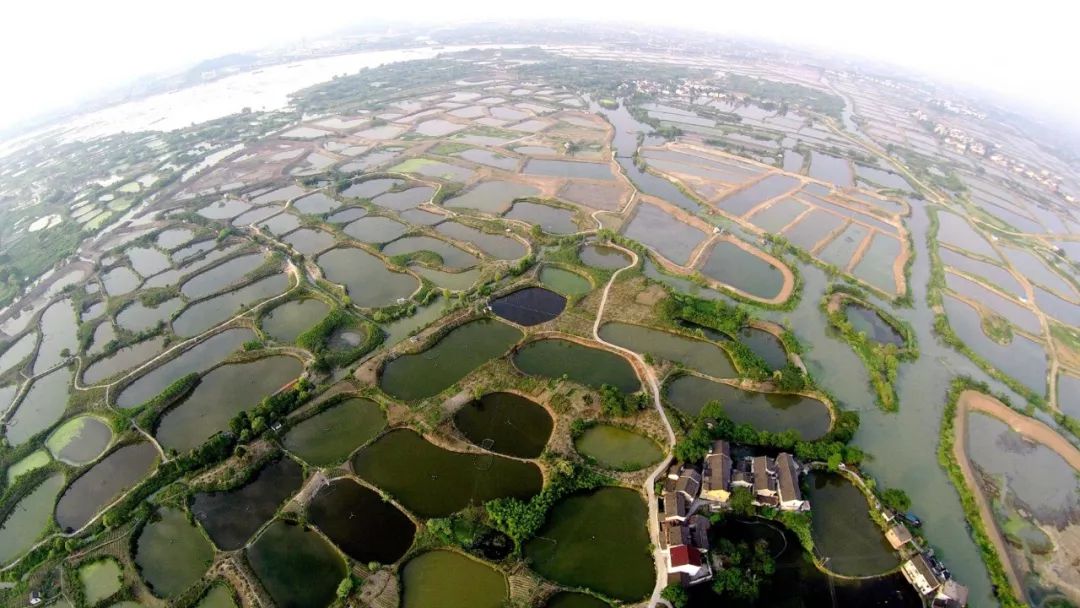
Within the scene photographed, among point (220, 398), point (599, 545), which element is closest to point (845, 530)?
point (599, 545)

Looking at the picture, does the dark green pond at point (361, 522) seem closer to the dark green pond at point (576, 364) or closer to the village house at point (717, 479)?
the dark green pond at point (576, 364)

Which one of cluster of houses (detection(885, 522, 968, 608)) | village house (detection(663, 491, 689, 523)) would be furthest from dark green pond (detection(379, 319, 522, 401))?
cluster of houses (detection(885, 522, 968, 608))

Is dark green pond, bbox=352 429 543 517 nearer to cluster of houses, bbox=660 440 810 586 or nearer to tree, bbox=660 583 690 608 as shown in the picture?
cluster of houses, bbox=660 440 810 586

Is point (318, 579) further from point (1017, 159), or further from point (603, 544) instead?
point (1017, 159)

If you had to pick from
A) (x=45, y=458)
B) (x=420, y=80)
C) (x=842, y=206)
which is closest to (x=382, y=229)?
(x=45, y=458)

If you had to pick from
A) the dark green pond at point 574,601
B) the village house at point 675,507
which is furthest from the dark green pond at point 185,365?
the village house at point 675,507

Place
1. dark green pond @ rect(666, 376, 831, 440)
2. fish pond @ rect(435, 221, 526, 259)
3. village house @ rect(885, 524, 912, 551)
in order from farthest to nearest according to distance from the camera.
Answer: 1. fish pond @ rect(435, 221, 526, 259)
2. dark green pond @ rect(666, 376, 831, 440)
3. village house @ rect(885, 524, 912, 551)

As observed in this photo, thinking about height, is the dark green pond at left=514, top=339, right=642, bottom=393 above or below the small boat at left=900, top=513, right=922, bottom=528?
above
